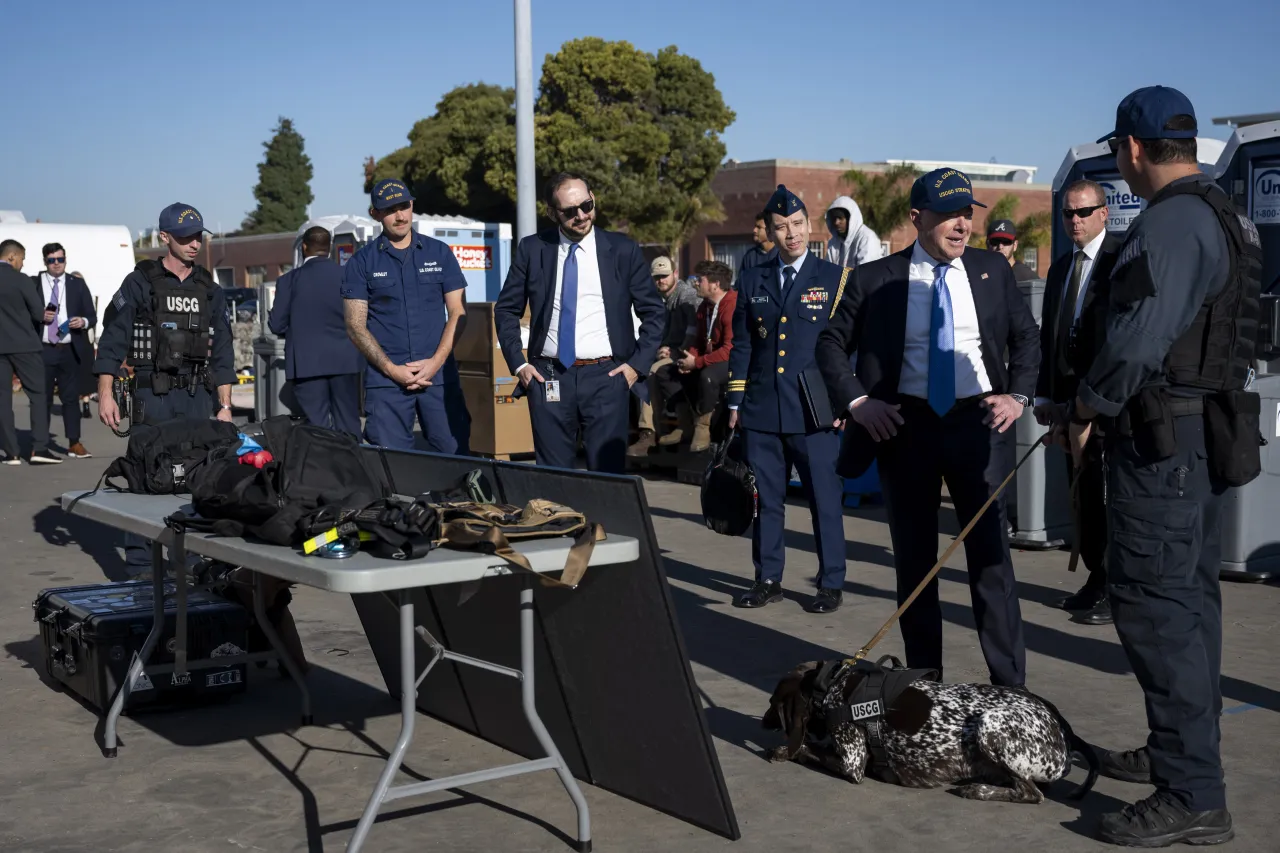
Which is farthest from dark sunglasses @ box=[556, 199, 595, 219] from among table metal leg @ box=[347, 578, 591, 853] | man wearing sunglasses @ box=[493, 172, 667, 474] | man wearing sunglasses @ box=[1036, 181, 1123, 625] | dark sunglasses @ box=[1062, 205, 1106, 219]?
table metal leg @ box=[347, 578, 591, 853]

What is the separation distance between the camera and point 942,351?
16.4 feet

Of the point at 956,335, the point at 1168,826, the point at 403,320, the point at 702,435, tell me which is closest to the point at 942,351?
the point at 956,335

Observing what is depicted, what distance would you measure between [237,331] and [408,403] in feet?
47.9

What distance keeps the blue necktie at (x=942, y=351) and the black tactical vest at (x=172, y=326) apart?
4262 millimetres

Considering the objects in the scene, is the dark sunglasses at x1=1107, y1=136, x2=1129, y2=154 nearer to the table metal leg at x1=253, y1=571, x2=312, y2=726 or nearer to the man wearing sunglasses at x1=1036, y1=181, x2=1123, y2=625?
the man wearing sunglasses at x1=1036, y1=181, x2=1123, y2=625

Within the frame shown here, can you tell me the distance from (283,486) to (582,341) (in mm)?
2679

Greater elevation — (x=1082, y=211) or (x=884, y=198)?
(x=884, y=198)

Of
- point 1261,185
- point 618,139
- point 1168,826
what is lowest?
point 1168,826

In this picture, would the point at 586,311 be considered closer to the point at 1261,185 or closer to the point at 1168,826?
the point at 1168,826

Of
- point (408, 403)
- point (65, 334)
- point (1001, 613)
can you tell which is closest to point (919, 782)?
point (1001, 613)

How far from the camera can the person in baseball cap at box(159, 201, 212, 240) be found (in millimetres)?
7383

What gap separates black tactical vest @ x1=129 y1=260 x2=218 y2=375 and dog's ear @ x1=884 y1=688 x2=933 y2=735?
466 centimetres

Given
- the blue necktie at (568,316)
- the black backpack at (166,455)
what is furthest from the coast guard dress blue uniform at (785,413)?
the black backpack at (166,455)

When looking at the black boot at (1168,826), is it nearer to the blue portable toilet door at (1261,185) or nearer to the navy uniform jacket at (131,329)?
the navy uniform jacket at (131,329)
